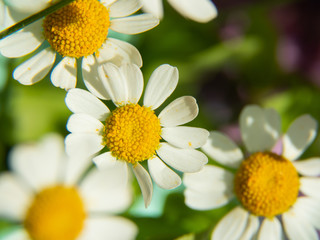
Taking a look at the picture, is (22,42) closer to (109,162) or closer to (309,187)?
(109,162)

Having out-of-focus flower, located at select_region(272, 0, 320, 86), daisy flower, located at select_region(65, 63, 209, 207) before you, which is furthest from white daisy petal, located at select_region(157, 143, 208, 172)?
out-of-focus flower, located at select_region(272, 0, 320, 86)

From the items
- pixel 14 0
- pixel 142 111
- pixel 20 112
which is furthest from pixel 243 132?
pixel 20 112

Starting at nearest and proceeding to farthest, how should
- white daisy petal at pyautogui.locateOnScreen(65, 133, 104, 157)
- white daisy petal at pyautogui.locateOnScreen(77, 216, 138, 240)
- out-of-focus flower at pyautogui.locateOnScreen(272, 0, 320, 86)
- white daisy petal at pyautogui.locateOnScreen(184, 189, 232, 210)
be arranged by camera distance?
1. white daisy petal at pyautogui.locateOnScreen(65, 133, 104, 157)
2. white daisy petal at pyautogui.locateOnScreen(184, 189, 232, 210)
3. white daisy petal at pyautogui.locateOnScreen(77, 216, 138, 240)
4. out-of-focus flower at pyautogui.locateOnScreen(272, 0, 320, 86)

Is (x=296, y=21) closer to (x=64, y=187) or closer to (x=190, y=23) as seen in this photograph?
(x=190, y=23)

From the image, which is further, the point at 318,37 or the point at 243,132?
the point at 318,37

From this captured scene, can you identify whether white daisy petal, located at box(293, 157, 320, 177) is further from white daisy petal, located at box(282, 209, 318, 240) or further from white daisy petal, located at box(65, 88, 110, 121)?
white daisy petal, located at box(65, 88, 110, 121)

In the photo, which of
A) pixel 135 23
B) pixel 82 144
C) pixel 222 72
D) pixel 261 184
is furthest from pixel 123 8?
pixel 222 72
